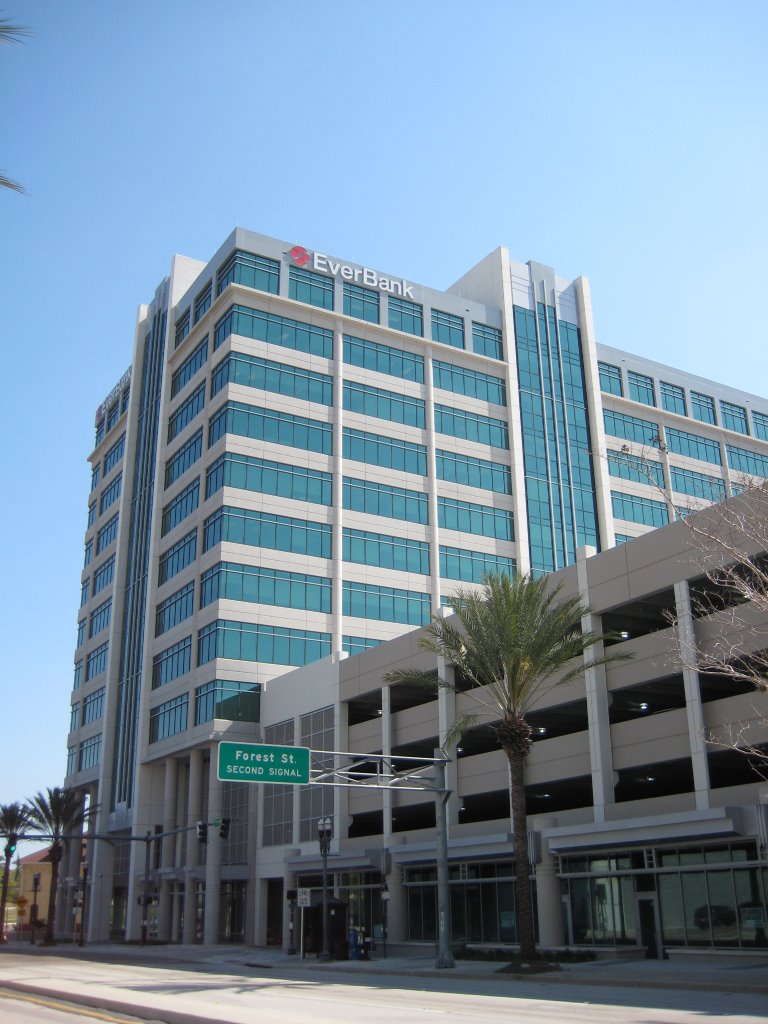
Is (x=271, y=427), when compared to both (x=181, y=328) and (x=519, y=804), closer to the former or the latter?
(x=181, y=328)

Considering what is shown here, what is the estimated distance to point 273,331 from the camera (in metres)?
67.0

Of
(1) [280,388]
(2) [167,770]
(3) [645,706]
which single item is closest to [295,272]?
(1) [280,388]

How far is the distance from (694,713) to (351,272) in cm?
4547

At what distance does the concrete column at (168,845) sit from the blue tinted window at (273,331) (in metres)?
28.6

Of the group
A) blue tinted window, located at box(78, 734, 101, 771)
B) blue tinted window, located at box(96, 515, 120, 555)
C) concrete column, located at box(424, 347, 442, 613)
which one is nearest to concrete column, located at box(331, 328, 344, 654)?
concrete column, located at box(424, 347, 442, 613)

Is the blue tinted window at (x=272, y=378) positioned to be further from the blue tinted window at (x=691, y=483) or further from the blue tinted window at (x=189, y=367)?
the blue tinted window at (x=691, y=483)

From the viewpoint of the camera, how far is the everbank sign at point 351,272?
68875mm

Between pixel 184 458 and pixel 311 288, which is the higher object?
pixel 311 288

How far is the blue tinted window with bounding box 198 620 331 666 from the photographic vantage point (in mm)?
60812

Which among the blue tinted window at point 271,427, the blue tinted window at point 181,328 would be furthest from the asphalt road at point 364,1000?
the blue tinted window at point 181,328

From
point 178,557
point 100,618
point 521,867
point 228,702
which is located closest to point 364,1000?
point 521,867

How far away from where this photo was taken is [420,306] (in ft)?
240

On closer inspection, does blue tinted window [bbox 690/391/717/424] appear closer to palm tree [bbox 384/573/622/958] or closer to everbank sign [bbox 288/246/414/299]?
everbank sign [bbox 288/246/414/299]

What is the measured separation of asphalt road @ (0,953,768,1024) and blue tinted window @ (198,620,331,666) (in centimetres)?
2680
